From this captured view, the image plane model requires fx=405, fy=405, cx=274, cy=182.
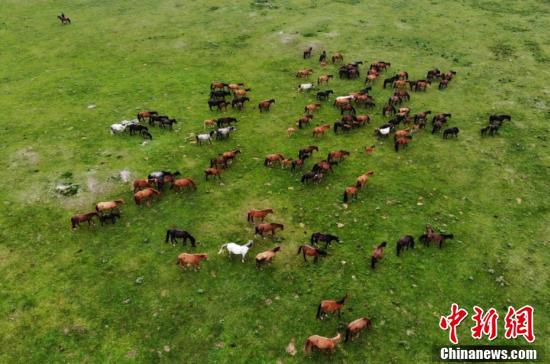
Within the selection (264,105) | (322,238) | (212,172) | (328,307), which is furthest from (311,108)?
(328,307)

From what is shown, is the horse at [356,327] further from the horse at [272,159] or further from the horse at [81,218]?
the horse at [81,218]

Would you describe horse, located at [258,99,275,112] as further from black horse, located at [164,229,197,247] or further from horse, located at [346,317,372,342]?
horse, located at [346,317,372,342]

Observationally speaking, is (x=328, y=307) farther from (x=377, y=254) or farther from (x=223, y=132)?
(x=223, y=132)

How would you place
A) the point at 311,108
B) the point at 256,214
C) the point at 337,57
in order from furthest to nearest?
the point at 337,57, the point at 311,108, the point at 256,214

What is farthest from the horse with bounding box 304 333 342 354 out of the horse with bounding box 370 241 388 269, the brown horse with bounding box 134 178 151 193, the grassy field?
the brown horse with bounding box 134 178 151 193

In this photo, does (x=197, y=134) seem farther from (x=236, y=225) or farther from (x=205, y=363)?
(x=205, y=363)

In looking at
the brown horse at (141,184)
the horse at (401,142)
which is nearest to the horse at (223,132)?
the brown horse at (141,184)
